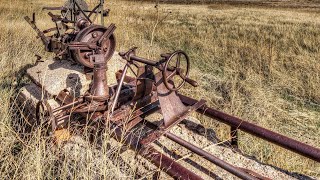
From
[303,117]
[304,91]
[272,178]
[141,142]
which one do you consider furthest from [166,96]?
[304,91]

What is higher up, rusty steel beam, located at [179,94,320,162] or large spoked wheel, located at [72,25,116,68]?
large spoked wheel, located at [72,25,116,68]

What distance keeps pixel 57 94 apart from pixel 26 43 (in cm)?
378

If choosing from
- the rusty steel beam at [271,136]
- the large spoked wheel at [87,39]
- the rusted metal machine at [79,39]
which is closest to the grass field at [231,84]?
the rusty steel beam at [271,136]

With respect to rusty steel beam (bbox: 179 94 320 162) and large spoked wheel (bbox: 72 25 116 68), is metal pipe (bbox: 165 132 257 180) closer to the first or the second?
rusty steel beam (bbox: 179 94 320 162)

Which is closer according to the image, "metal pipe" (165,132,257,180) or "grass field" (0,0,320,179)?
"metal pipe" (165,132,257,180)

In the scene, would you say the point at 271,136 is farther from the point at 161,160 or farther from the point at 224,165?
the point at 161,160

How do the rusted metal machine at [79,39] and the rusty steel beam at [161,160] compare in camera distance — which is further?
the rusted metal machine at [79,39]

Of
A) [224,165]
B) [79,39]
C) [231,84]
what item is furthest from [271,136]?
[231,84]

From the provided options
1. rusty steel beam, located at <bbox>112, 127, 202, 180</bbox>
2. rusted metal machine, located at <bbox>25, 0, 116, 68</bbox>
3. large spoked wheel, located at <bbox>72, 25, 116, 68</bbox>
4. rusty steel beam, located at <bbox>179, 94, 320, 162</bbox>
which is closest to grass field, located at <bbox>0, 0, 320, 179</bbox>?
rusty steel beam, located at <bbox>112, 127, 202, 180</bbox>

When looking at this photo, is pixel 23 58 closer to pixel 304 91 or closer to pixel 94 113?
pixel 94 113

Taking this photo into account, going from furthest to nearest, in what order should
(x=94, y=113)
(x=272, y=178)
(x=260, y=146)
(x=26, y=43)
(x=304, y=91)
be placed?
(x=26, y=43), (x=304, y=91), (x=260, y=146), (x=94, y=113), (x=272, y=178)

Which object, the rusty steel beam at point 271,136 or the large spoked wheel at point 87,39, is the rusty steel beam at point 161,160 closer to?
the rusty steel beam at point 271,136

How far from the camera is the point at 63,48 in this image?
12.8ft

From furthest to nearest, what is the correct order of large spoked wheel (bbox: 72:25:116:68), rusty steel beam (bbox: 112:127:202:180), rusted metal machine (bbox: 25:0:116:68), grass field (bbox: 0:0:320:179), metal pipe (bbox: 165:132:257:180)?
large spoked wheel (bbox: 72:25:116:68)
rusted metal machine (bbox: 25:0:116:68)
grass field (bbox: 0:0:320:179)
metal pipe (bbox: 165:132:257:180)
rusty steel beam (bbox: 112:127:202:180)
